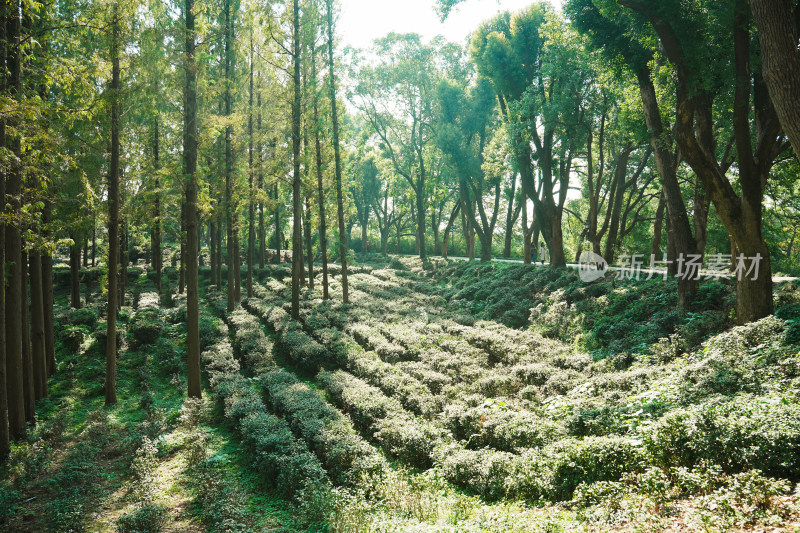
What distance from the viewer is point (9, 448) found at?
916cm

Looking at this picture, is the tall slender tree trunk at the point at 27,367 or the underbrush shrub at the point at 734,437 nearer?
the underbrush shrub at the point at 734,437

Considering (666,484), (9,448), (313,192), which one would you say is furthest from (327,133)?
(666,484)

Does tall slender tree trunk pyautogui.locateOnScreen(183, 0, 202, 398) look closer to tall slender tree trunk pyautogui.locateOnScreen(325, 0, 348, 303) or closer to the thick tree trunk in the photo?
tall slender tree trunk pyautogui.locateOnScreen(325, 0, 348, 303)

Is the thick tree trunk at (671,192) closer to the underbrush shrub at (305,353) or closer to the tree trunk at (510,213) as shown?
the underbrush shrub at (305,353)

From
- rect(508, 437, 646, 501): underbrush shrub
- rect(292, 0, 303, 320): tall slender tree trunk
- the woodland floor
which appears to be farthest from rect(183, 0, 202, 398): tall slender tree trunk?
rect(508, 437, 646, 501): underbrush shrub

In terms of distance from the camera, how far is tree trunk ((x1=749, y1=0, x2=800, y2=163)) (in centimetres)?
654

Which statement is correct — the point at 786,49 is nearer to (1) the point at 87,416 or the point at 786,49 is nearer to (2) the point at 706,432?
(2) the point at 706,432

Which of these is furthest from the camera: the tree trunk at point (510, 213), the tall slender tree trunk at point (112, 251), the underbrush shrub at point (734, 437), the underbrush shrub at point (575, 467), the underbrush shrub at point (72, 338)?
the tree trunk at point (510, 213)

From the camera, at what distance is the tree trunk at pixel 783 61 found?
6.54 meters

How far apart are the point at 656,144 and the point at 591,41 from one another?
378cm

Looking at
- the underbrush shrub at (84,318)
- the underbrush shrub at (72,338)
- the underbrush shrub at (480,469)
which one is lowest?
the underbrush shrub at (480,469)

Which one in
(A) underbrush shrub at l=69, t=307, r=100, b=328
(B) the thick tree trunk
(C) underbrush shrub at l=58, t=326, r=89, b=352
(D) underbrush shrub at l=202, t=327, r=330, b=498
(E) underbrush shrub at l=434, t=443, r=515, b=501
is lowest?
(D) underbrush shrub at l=202, t=327, r=330, b=498

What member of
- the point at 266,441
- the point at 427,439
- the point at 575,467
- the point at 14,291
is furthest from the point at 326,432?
the point at 14,291

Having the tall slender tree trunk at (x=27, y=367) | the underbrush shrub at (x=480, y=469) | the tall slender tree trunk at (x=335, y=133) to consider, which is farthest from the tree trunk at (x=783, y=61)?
the tall slender tree trunk at (x=335, y=133)
